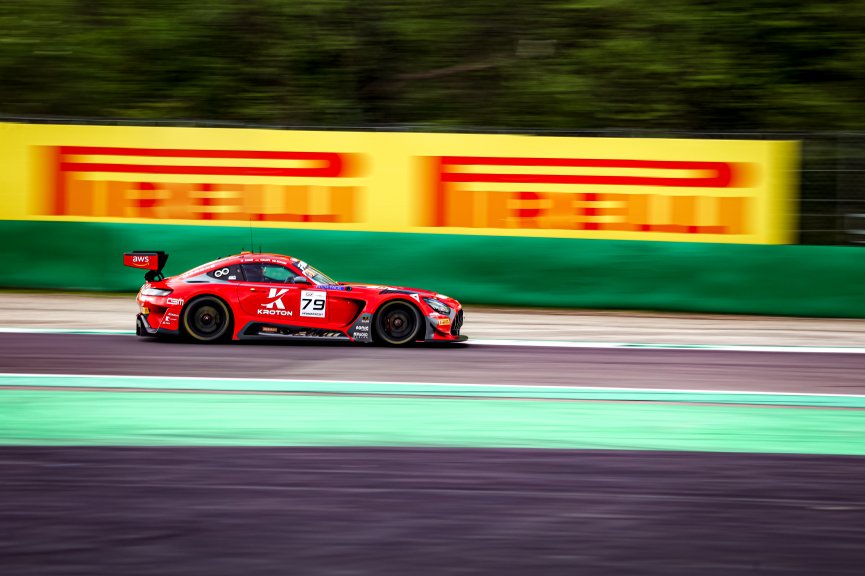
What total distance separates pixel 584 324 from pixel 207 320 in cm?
524

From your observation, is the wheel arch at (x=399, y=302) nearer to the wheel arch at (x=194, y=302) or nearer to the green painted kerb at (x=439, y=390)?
the wheel arch at (x=194, y=302)

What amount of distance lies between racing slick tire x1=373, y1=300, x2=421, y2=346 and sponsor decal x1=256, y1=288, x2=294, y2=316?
36.9 inches

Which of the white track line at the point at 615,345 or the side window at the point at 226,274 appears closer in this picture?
the side window at the point at 226,274

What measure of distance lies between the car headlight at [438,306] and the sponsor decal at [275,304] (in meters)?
1.45

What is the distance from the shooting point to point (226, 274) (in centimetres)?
1170

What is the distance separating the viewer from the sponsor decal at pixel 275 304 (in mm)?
11641

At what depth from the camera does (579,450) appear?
699cm

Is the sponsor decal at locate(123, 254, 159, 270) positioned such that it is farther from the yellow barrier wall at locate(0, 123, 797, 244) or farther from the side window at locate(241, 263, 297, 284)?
the yellow barrier wall at locate(0, 123, 797, 244)

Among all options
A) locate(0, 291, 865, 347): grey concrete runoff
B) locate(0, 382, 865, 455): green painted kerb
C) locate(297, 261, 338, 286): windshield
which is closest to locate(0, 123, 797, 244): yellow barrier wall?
locate(0, 291, 865, 347): grey concrete runoff

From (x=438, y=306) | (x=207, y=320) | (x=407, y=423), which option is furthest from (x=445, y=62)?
(x=407, y=423)

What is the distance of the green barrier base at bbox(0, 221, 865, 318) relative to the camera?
15.7 meters

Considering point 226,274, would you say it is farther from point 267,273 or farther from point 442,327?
point 442,327

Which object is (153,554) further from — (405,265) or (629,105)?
(629,105)

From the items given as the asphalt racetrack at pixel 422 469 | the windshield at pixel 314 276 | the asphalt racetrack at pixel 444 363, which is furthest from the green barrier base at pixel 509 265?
the asphalt racetrack at pixel 422 469
